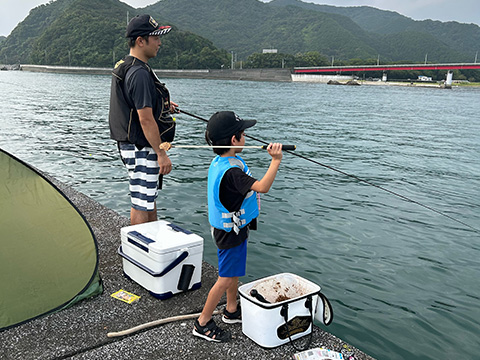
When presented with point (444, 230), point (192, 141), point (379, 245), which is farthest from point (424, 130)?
point (379, 245)

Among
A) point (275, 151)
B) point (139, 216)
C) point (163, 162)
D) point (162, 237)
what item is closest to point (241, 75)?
point (139, 216)

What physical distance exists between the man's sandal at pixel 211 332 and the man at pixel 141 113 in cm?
137

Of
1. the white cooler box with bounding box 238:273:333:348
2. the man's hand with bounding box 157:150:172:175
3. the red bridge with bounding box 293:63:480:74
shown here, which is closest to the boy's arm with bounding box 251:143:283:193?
the white cooler box with bounding box 238:273:333:348

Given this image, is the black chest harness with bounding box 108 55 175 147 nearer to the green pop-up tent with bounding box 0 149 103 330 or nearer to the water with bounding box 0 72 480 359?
the green pop-up tent with bounding box 0 149 103 330

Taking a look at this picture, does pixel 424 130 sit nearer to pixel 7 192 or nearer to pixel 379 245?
pixel 379 245

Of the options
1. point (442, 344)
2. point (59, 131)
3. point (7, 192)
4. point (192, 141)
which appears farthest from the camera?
point (59, 131)

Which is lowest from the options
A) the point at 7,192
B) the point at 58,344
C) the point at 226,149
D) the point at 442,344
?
the point at 442,344

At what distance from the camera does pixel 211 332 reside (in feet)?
10.2

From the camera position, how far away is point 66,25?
444 ft

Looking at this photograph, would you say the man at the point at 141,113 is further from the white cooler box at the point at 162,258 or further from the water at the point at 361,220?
the water at the point at 361,220

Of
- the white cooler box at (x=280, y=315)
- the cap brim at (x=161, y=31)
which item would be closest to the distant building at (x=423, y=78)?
the cap brim at (x=161, y=31)

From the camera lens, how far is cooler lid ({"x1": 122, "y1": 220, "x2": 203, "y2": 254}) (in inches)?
138

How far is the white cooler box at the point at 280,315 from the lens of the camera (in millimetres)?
2947

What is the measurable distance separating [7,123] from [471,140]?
21.2m
